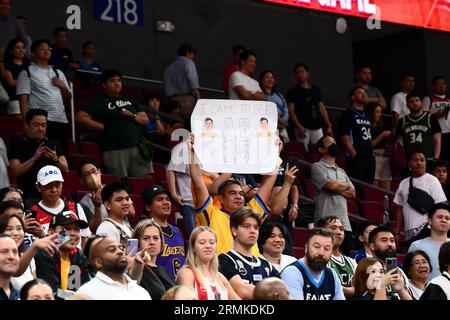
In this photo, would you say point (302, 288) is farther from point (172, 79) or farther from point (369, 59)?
point (369, 59)

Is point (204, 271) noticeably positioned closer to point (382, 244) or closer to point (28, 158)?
point (382, 244)

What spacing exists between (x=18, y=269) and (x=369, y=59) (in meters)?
13.1

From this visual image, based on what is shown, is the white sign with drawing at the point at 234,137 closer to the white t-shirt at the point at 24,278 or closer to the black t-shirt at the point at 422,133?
the white t-shirt at the point at 24,278

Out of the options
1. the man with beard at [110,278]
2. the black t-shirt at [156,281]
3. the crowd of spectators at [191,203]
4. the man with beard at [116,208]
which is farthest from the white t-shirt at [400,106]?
the man with beard at [110,278]

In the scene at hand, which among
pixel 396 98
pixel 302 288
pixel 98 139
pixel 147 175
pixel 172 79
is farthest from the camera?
pixel 396 98

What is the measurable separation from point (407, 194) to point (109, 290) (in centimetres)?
610

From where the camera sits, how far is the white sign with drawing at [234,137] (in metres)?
10.5

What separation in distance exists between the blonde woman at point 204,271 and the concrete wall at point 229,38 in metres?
8.55

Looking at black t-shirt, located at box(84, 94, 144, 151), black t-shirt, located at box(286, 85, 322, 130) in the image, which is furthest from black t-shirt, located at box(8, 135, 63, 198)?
black t-shirt, located at box(286, 85, 322, 130)

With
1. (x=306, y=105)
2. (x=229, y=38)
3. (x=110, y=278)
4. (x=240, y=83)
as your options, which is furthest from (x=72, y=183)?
(x=229, y=38)

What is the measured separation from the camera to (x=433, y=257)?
11.3 m

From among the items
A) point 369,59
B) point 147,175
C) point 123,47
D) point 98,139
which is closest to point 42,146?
point 147,175

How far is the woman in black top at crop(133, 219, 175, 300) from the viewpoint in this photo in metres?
8.65

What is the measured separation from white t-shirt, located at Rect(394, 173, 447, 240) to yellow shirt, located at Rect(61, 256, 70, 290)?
5.19 m
